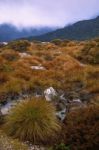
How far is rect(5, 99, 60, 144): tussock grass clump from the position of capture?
Result: 18250 millimetres

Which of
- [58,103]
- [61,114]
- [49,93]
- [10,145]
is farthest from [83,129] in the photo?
[49,93]

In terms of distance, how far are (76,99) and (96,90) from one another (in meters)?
1.63

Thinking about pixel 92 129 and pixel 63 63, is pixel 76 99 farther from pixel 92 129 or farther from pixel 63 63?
pixel 63 63

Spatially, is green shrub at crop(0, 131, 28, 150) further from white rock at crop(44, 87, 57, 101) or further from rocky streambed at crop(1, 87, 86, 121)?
white rock at crop(44, 87, 57, 101)

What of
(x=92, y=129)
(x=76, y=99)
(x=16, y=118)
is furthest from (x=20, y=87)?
(x=92, y=129)

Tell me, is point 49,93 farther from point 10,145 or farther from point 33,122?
point 10,145

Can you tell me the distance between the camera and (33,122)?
18391 mm

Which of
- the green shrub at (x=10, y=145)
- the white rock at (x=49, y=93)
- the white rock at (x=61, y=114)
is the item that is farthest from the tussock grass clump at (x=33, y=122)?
the white rock at (x=49, y=93)

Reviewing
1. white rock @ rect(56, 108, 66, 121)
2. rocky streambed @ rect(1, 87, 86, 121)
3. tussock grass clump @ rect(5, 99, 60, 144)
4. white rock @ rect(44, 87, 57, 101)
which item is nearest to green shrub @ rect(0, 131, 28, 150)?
tussock grass clump @ rect(5, 99, 60, 144)

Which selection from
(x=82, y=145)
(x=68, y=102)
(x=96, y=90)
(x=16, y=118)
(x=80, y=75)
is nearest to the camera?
(x=82, y=145)

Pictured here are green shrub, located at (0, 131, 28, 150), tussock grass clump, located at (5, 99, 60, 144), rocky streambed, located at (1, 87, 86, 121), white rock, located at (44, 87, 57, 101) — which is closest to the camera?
green shrub, located at (0, 131, 28, 150)

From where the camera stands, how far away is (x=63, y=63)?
3288 cm

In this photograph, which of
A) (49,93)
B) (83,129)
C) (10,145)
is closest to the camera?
(10,145)

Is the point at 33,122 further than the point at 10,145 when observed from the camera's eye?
Yes
